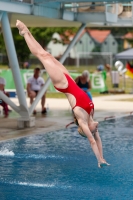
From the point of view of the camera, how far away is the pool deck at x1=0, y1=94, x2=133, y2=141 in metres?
16.9

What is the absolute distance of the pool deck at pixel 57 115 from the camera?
1691cm

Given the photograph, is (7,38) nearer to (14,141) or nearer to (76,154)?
(14,141)

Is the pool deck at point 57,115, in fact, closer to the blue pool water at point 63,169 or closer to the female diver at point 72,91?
the blue pool water at point 63,169

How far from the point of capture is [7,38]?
1644 cm

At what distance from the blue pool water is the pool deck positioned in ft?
3.13

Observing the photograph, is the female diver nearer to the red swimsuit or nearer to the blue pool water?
the red swimsuit

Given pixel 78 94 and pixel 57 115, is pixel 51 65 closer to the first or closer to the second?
pixel 78 94

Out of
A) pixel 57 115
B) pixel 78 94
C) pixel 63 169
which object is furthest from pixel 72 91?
pixel 57 115

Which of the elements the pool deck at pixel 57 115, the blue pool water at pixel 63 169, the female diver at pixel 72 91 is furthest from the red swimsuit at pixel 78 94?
the pool deck at pixel 57 115

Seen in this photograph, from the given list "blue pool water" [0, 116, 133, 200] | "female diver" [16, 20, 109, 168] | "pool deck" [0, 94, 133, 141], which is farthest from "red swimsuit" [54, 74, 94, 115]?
"pool deck" [0, 94, 133, 141]

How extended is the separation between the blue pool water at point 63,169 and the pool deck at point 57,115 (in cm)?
95

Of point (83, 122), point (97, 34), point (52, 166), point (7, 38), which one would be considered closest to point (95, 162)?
point (52, 166)

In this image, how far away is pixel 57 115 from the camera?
21.5m

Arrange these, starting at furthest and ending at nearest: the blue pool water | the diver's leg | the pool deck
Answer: the pool deck → the blue pool water → the diver's leg
